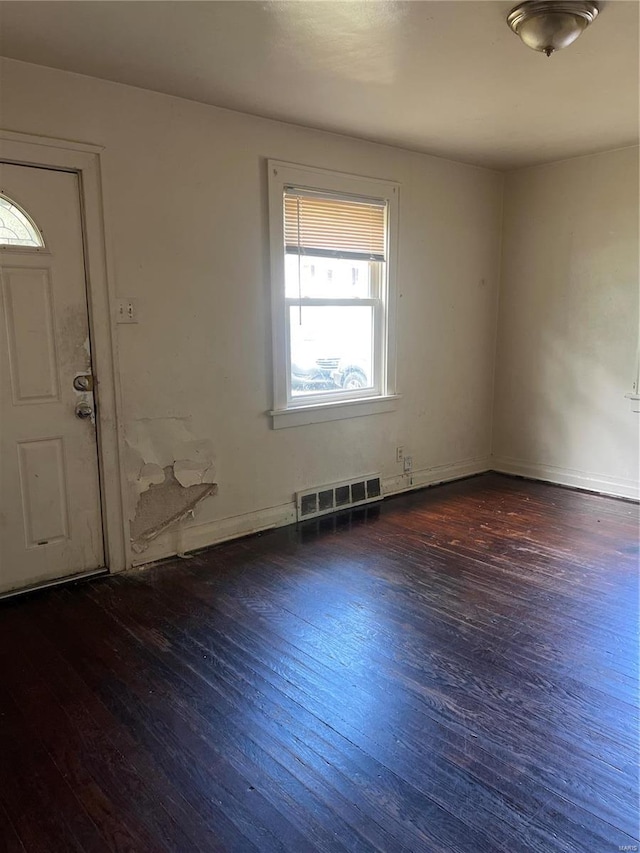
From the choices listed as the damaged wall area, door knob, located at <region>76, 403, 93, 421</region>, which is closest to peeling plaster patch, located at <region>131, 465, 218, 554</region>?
the damaged wall area

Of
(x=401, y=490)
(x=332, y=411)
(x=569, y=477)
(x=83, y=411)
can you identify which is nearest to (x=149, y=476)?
(x=83, y=411)

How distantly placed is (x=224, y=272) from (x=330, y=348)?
99 cm

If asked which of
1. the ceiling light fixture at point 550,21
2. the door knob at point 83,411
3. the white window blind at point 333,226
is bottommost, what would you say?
the door knob at point 83,411

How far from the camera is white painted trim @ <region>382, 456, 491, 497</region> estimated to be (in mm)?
4621

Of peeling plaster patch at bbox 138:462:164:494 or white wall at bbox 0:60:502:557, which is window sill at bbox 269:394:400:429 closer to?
white wall at bbox 0:60:502:557

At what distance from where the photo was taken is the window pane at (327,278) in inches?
148

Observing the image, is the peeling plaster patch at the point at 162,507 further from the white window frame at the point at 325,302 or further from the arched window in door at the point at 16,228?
the arched window in door at the point at 16,228

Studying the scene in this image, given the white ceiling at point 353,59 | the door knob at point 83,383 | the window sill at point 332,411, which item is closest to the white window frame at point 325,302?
the window sill at point 332,411

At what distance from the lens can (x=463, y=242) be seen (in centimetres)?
483

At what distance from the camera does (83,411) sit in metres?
3.03

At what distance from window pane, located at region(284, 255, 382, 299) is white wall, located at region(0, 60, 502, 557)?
230 mm

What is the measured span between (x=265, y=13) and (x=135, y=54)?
2.37ft

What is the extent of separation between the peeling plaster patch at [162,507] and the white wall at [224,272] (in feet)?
0.34

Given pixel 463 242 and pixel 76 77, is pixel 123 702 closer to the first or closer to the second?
pixel 76 77
